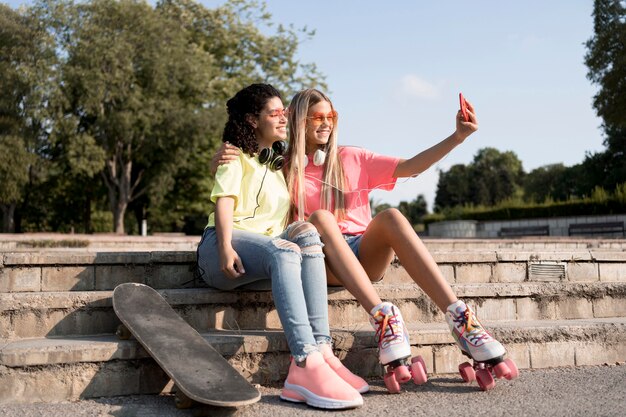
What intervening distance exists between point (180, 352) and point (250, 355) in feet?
1.40

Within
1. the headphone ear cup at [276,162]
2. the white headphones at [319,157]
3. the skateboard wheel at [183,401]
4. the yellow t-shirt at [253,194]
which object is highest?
the white headphones at [319,157]

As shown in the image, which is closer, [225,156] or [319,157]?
[225,156]

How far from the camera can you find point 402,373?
2.94 meters

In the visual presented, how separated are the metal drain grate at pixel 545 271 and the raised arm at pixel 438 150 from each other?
1579 millimetres

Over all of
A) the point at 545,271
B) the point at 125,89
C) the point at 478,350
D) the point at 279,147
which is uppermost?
the point at 125,89

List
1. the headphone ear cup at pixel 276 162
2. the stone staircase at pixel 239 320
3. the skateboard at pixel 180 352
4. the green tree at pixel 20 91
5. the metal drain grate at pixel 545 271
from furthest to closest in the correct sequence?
the green tree at pixel 20 91 → the metal drain grate at pixel 545 271 → the headphone ear cup at pixel 276 162 → the stone staircase at pixel 239 320 → the skateboard at pixel 180 352

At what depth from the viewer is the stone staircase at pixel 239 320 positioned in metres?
3.06

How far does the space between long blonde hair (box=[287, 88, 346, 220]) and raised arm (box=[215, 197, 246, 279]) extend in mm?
513

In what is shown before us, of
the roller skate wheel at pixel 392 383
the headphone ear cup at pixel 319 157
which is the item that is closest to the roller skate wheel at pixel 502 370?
the roller skate wheel at pixel 392 383

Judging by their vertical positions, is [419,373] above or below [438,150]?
below

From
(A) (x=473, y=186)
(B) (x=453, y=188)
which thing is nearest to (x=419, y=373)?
(A) (x=473, y=186)

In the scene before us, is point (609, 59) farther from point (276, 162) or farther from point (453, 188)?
point (453, 188)

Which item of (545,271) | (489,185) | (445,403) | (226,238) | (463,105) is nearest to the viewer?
(445,403)

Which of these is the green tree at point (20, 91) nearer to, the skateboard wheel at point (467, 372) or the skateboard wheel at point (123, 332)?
the skateboard wheel at point (123, 332)
